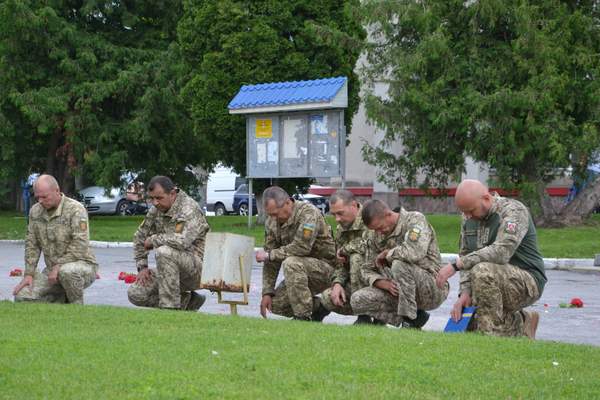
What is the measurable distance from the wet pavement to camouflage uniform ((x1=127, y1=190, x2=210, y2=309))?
1181 mm

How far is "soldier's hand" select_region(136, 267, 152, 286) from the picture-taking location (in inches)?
477

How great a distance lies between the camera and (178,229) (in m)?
12.0

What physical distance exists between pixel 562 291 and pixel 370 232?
619 centimetres

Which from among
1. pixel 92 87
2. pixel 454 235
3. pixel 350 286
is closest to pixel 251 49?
pixel 92 87

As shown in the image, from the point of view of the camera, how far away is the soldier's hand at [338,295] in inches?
428

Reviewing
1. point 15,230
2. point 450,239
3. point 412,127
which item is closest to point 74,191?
point 15,230

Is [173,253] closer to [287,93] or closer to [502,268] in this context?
[502,268]

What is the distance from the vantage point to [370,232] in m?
10.8


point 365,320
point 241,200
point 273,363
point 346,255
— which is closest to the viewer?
point 273,363

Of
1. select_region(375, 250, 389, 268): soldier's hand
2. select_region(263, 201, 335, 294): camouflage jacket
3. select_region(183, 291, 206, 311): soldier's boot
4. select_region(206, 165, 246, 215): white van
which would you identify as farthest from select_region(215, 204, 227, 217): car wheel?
→ select_region(375, 250, 389, 268): soldier's hand

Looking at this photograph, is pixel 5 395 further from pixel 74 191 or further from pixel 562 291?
pixel 74 191

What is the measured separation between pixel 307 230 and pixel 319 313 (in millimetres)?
911

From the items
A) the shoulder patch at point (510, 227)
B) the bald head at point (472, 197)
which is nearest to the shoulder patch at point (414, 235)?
the bald head at point (472, 197)

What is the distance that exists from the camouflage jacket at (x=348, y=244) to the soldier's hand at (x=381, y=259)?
0.34 meters
